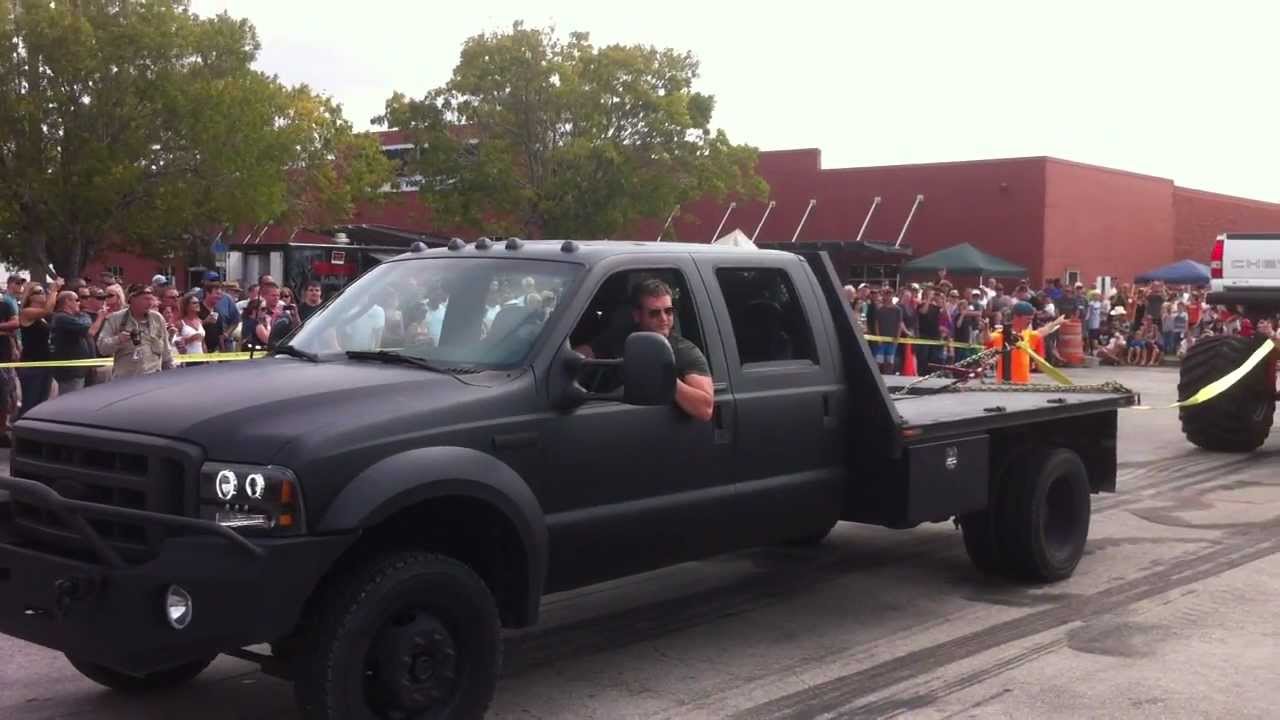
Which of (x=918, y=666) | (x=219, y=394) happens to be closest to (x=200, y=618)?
(x=219, y=394)

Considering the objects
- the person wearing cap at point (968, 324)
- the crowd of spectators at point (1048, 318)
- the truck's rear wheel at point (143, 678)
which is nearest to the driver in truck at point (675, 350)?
the truck's rear wheel at point (143, 678)

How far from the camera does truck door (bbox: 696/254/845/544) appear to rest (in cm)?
621

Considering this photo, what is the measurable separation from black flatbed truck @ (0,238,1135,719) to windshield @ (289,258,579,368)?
0.01 metres

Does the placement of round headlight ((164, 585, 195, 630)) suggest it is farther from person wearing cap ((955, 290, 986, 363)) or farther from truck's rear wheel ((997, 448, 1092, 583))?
person wearing cap ((955, 290, 986, 363))

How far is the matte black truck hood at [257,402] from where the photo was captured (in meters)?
4.54

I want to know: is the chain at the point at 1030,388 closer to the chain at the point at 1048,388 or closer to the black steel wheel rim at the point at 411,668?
the chain at the point at 1048,388

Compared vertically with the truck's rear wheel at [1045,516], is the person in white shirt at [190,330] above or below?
above

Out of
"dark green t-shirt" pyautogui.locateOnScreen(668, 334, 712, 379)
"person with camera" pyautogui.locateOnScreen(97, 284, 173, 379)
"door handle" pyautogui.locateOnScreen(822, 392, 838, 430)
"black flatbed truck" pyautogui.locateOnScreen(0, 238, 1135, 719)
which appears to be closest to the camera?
"black flatbed truck" pyautogui.locateOnScreen(0, 238, 1135, 719)

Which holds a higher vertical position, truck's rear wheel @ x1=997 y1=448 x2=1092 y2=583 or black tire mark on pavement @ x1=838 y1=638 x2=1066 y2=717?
truck's rear wheel @ x1=997 y1=448 x2=1092 y2=583

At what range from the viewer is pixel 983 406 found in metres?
7.73

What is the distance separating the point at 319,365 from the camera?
214 inches

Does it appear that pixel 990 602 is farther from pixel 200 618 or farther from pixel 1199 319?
pixel 1199 319

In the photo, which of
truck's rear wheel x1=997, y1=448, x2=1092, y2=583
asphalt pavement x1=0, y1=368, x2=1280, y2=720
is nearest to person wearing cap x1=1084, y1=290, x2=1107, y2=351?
asphalt pavement x1=0, y1=368, x2=1280, y2=720

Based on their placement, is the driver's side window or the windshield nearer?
the windshield
